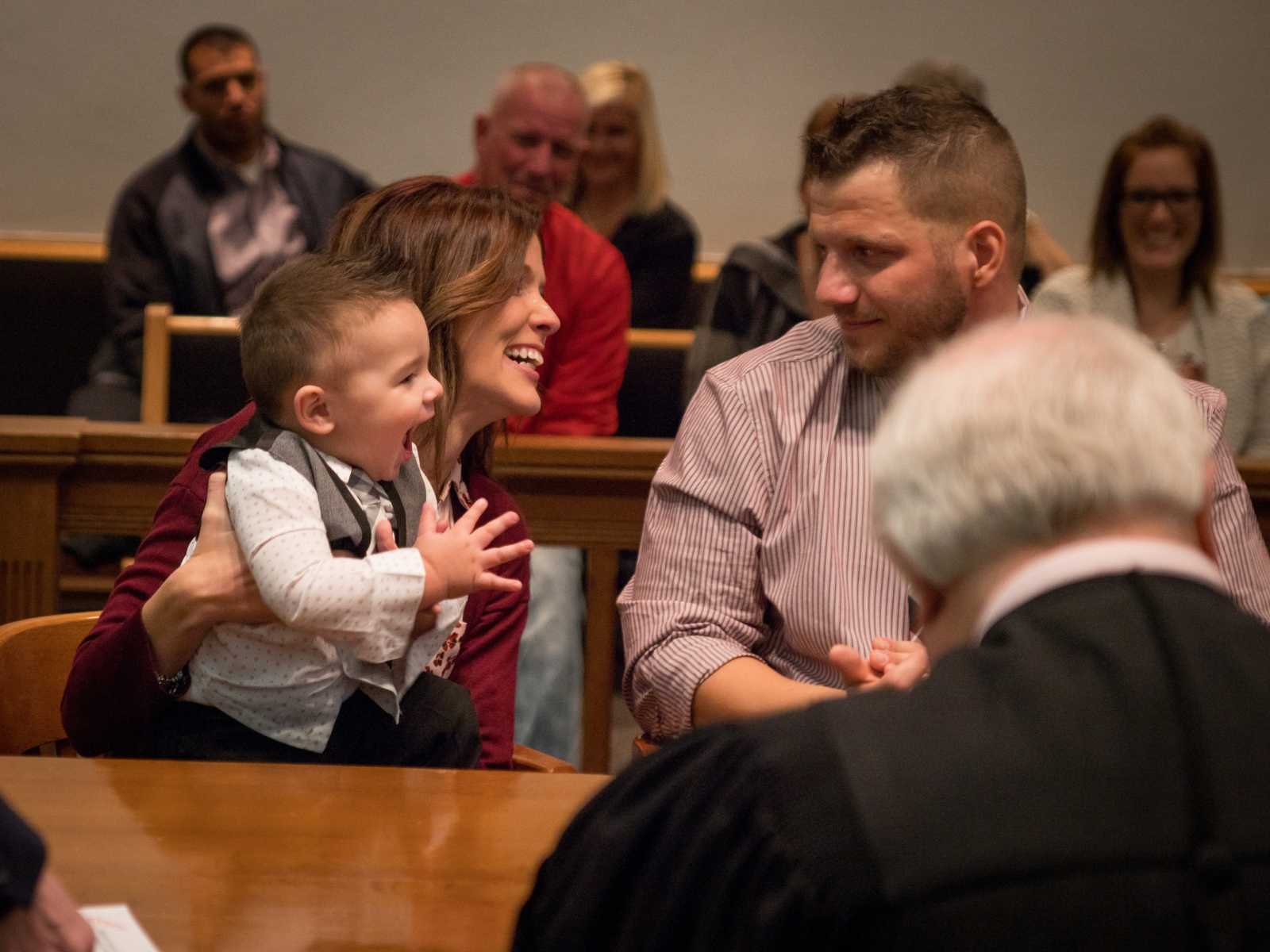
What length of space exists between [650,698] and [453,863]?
2.74 feet

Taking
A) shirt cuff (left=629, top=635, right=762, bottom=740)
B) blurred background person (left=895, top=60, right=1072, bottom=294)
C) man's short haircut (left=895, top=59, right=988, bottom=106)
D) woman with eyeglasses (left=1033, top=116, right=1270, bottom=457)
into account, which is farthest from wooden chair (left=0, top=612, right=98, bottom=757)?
man's short haircut (left=895, top=59, right=988, bottom=106)

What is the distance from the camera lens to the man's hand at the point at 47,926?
129 cm

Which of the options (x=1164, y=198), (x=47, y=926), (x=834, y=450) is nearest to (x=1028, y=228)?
(x=1164, y=198)

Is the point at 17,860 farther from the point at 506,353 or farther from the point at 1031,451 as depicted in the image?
the point at 506,353

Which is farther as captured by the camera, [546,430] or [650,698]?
[546,430]

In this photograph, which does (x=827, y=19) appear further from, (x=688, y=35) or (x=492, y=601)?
(x=492, y=601)

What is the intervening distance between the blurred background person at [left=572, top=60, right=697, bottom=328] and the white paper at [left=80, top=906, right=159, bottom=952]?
3.97m

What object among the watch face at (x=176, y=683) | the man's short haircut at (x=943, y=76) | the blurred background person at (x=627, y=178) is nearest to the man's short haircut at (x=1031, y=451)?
the watch face at (x=176, y=683)

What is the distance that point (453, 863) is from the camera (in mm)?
1614

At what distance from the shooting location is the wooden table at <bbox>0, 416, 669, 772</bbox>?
9.64ft

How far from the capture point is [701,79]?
6605mm

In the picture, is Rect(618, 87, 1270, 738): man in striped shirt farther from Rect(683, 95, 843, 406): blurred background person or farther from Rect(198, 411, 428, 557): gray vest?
Rect(683, 95, 843, 406): blurred background person

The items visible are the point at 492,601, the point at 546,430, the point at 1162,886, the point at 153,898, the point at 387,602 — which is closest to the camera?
the point at 1162,886

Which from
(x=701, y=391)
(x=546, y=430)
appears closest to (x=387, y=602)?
(x=701, y=391)
